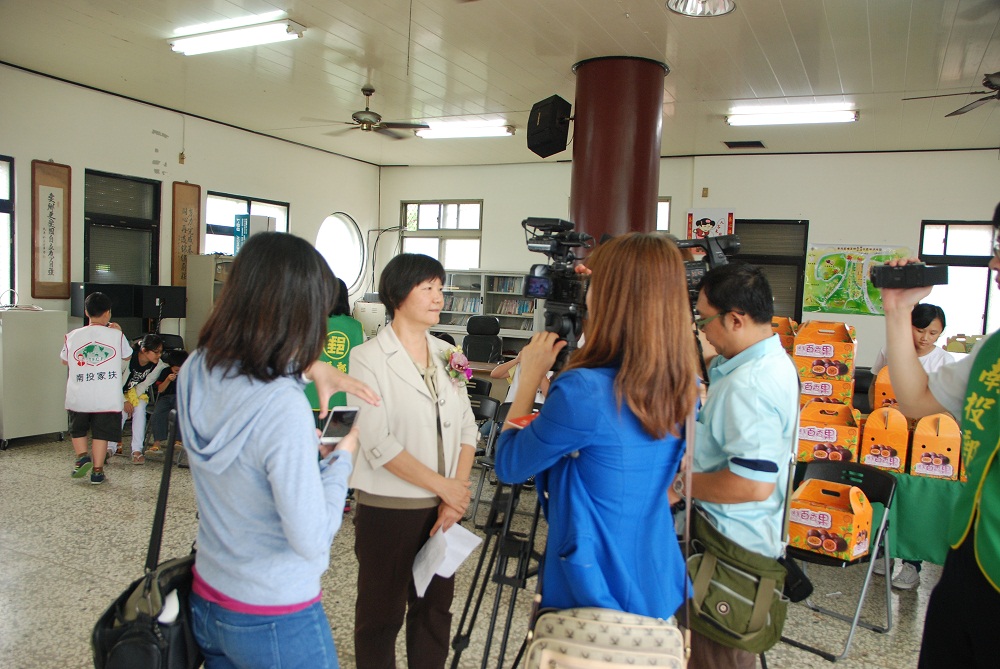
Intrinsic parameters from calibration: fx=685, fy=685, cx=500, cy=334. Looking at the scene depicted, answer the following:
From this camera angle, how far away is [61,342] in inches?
260

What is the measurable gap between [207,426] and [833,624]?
10.4 feet

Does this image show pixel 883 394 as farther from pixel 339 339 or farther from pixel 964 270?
pixel 964 270

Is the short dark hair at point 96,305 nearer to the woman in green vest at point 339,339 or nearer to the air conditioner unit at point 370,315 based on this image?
the woman in green vest at point 339,339

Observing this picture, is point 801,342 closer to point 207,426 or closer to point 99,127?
point 207,426

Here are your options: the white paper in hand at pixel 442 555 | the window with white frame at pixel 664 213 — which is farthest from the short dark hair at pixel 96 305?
the window with white frame at pixel 664 213

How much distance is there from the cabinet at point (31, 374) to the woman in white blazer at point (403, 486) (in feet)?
18.5

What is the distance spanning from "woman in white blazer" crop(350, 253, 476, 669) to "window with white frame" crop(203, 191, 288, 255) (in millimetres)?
7467

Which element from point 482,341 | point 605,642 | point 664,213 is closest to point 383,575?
point 605,642

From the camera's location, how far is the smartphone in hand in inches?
54.0

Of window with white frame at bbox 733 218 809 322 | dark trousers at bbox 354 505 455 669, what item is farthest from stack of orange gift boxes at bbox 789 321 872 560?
window with white frame at bbox 733 218 809 322

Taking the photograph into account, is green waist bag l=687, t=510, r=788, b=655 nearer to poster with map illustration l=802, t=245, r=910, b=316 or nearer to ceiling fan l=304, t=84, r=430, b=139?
ceiling fan l=304, t=84, r=430, b=139

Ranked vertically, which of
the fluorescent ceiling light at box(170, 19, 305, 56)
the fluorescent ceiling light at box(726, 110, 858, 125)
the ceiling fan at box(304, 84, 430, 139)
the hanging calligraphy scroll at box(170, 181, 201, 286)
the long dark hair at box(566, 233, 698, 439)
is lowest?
the long dark hair at box(566, 233, 698, 439)

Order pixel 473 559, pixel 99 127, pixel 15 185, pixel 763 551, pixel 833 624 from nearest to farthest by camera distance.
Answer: pixel 763 551 → pixel 833 624 → pixel 473 559 → pixel 15 185 → pixel 99 127

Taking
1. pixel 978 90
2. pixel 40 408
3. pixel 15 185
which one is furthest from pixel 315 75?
pixel 978 90
